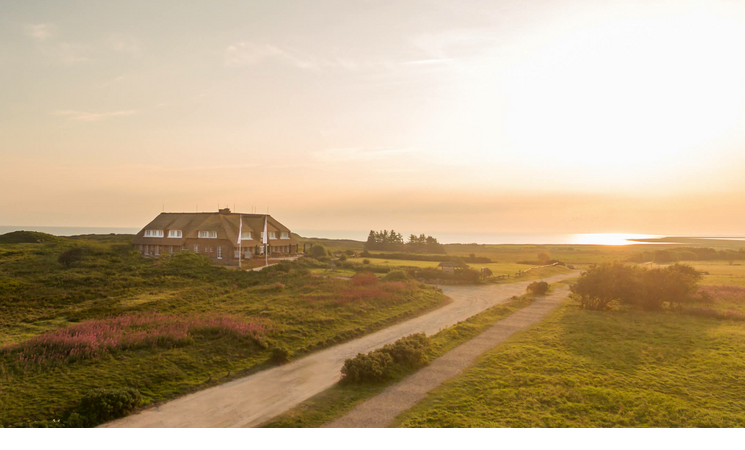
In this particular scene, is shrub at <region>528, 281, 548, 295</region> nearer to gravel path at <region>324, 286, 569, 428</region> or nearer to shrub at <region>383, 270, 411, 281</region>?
shrub at <region>383, 270, 411, 281</region>

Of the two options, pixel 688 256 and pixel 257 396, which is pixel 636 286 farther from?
pixel 688 256

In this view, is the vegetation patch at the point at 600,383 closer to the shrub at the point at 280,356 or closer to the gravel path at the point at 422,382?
the gravel path at the point at 422,382

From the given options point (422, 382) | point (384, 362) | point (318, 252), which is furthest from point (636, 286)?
point (318, 252)

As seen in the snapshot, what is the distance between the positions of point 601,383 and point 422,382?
21.3 ft

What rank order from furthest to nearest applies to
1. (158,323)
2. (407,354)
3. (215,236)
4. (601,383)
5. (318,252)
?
(318,252) → (215,236) → (158,323) → (407,354) → (601,383)

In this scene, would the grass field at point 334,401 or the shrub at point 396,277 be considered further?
the shrub at point 396,277

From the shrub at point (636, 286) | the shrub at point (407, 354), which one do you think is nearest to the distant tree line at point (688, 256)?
the shrub at point (636, 286)

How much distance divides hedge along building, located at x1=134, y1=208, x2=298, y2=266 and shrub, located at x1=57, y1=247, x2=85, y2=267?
10195mm

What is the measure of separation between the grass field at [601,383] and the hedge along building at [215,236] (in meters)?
42.0

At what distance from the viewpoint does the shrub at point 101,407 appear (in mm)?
10781

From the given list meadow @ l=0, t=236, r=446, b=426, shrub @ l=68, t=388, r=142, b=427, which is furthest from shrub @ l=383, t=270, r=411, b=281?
shrub @ l=68, t=388, r=142, b=427

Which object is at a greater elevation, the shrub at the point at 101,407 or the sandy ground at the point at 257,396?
the shrub at the point at 101,407

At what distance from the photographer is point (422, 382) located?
14578 mm
